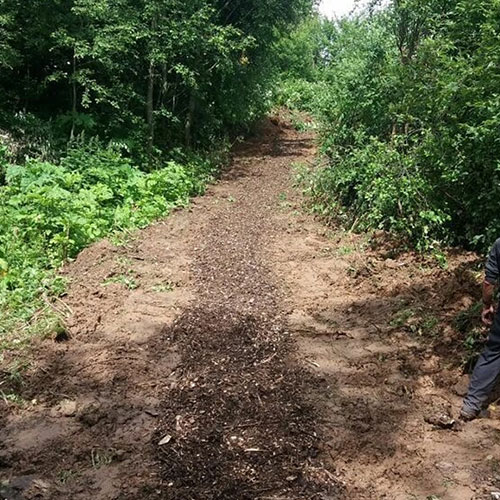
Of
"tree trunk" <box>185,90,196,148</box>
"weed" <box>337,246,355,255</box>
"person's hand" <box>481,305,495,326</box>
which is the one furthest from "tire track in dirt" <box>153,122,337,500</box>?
"tree trunk" <box>185,90,196,148</box>

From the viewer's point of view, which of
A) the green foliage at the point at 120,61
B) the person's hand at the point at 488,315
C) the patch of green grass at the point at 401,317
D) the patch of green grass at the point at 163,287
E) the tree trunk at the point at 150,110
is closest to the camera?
the person's hand at the point at 488,315

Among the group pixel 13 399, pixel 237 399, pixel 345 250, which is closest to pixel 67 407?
pixel 13 399

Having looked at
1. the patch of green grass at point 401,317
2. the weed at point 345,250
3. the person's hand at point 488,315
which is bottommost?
the patch of green grass at point 401,317

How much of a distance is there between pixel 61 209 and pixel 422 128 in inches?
193

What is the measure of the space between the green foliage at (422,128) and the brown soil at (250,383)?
0.66 meters

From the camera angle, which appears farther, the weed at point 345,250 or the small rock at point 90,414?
the weed at point 345,250

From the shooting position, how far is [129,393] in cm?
412

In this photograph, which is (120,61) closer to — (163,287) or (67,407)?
(163,287)

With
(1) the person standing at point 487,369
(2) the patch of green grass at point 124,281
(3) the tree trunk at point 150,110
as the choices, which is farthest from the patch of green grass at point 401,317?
(3) the tree trunk at point 150,110

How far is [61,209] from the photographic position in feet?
22.0

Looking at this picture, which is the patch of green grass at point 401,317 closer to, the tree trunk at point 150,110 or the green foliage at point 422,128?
the green foliage at point 422,128

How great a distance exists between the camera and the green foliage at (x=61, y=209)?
18.2 feet

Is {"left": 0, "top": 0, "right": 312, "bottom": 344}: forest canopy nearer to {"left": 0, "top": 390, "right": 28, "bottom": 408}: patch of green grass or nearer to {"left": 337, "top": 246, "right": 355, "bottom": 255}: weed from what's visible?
{"left": 0, "top": 390, "right": 28, "bottom": 408}: patch of green grass

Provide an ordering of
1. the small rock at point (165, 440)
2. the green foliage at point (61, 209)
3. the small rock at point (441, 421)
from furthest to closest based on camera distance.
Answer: the green foliage at point (61, 209), the small rock at point (441, 421), the small rock at point (165, 440)
